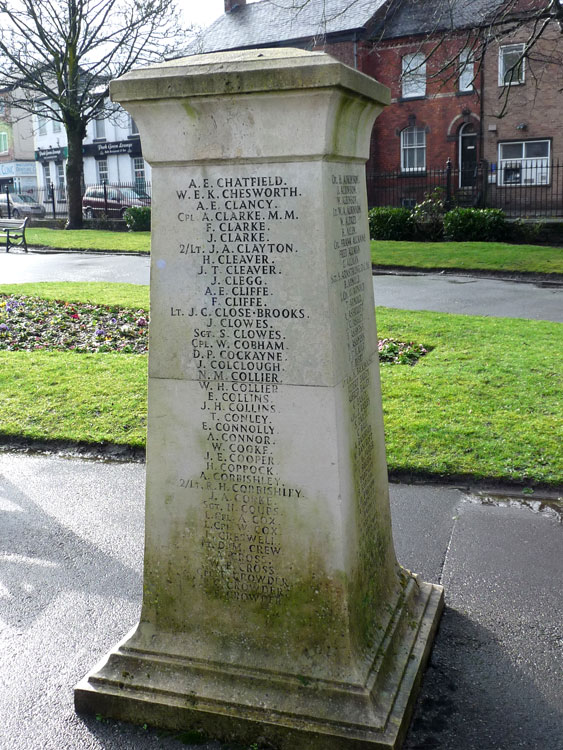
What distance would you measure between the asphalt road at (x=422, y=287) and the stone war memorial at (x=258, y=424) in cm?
911

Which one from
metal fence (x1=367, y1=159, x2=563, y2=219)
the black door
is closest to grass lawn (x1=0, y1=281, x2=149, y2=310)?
metal fence (x1=367, y1=159, x2=563, y2=219)

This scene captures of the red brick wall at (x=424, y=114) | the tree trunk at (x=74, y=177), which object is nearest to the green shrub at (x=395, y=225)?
the red brick wall at (x=424, y=114)

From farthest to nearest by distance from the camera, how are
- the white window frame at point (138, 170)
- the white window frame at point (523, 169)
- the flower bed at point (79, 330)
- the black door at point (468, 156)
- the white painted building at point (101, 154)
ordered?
the white painted building at point (101, 154) → the white window frame at point (138, 170) → the black door at point (468, 156) → the white window frame at point (523, 169) → the flower bed at point (79, 330)

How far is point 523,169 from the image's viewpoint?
31.9 metres

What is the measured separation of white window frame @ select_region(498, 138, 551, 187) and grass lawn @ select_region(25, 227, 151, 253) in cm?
1531

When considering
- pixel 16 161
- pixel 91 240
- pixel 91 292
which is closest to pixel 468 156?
pixel 91 240

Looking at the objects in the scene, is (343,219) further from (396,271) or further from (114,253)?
(114,253)

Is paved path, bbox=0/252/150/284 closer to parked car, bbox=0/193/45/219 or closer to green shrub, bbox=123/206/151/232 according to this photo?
green shrub, bbox=123/206/151/232

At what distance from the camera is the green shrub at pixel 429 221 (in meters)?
24.3

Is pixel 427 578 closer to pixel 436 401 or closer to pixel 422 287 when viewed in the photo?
pixel 436 401

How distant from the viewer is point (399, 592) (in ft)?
11.7

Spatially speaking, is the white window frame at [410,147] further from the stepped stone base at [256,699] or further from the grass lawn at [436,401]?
the stepped stone base at [256,699]

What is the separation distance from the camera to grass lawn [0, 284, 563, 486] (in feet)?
18.5

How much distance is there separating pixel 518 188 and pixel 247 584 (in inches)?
1237
